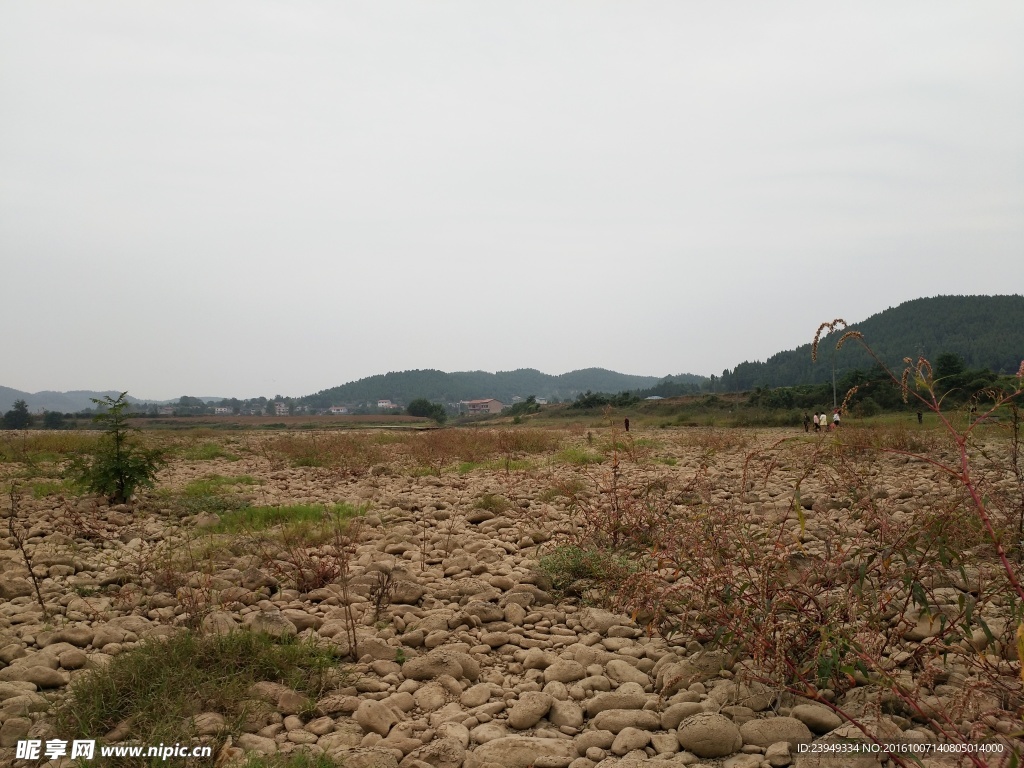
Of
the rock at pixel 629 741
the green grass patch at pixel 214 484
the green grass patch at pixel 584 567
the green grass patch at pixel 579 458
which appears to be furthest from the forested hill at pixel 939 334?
the rock at pixel 629 741

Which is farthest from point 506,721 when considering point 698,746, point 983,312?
point 983,312

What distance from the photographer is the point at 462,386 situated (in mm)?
156750

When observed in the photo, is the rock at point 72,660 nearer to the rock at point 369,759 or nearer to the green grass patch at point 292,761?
the green grass patch at point 292,761

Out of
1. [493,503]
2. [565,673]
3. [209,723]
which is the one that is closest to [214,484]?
[493,503]

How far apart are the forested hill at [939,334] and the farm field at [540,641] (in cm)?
6550

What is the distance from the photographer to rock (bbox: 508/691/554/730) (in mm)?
2973

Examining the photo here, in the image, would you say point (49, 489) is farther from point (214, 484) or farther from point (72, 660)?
point (72, 660)

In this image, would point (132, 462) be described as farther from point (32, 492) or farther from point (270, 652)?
point (270, 652)

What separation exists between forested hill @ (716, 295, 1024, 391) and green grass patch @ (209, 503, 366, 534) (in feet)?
212

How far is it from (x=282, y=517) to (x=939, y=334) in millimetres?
85603

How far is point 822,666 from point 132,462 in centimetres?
825

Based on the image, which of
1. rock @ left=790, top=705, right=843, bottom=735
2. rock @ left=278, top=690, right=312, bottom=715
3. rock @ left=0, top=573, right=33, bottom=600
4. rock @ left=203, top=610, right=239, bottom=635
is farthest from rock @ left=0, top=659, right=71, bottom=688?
rock @ left=790, top=705, right=843, bottom=735

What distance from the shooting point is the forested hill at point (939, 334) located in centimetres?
6562

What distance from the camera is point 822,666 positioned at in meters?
2.66
